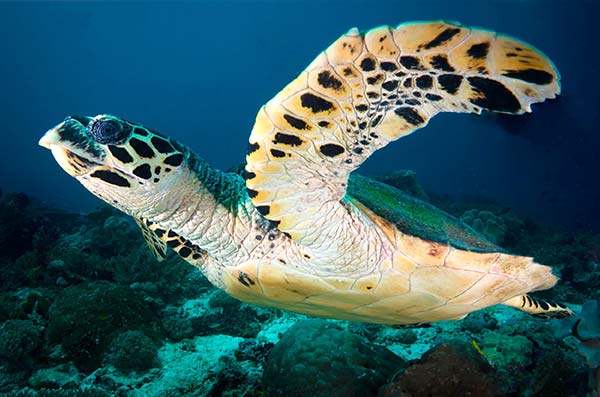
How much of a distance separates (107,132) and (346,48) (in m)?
1.40

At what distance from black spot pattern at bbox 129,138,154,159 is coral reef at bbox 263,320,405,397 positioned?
202cm

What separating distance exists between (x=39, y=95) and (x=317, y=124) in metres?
109

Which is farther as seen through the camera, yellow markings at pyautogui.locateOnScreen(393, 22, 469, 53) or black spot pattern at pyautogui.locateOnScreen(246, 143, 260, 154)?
black spot pattern at pyautogui.locateOnScreen(246, 143, 260, 154)

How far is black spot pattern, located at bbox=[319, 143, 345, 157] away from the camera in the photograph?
1.59m

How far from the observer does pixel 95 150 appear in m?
1.84

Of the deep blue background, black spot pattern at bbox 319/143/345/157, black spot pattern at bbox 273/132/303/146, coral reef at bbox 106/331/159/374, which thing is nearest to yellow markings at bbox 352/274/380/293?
black spot pattern at bbox 319/143/345/157

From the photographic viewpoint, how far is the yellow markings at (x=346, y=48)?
129cm

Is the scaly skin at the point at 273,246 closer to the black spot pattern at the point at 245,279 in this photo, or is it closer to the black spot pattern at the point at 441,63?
the black spot pattern at the point at 245,279

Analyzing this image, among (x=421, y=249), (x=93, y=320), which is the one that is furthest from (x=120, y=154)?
(x=93, y=320)

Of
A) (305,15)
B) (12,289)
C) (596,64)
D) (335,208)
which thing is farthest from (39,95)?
(596,64)

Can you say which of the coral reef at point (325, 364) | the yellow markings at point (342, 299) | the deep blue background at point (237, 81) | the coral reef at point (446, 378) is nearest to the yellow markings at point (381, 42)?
the yellow markings at point (342, 299)

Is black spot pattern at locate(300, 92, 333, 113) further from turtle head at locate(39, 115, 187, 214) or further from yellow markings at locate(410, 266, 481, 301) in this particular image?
yellow markings at locate(410, 266, 481, 301)

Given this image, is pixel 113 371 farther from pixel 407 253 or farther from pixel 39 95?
pixel 39 95

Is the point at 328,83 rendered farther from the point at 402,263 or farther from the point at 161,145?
the point at 402,263
